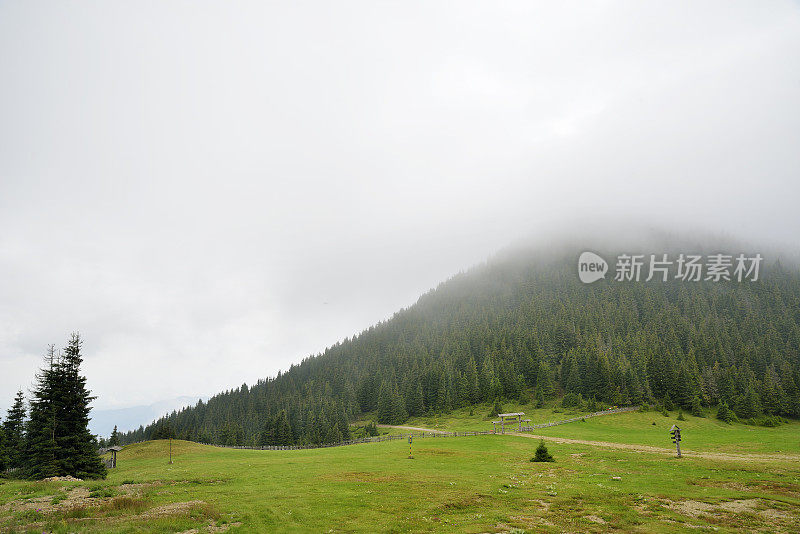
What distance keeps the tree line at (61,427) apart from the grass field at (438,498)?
49.4ft

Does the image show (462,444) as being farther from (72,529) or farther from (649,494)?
(72,529)

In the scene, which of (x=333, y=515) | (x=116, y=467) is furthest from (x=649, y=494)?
(x=116, y=467)

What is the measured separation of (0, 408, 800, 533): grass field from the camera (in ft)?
61.6

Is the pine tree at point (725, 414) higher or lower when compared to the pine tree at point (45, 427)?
lower

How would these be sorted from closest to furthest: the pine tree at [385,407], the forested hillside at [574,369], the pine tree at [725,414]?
the pine tree at [725,414] < the forested hillside at [574,369] < the pine tree at [385,407]

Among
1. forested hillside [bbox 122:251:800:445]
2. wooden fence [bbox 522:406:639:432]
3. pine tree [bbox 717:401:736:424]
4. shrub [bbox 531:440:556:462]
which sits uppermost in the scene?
forested hillside [bbox 122:251:800:445]

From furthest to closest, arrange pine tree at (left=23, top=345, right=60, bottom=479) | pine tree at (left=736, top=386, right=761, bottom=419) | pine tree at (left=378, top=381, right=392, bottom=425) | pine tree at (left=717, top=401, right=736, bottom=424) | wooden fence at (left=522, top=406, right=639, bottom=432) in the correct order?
pine tree at (left=378, top=381, right=392, bottom=425), pine tree at (left=736, top=386, right=761, bottom=419), pine tree at (left=717, top=401, right=736, bottom=424), wooden fence at (left=522, top=406, right=639, bottom=432), pine tree at (left=23, top=345, right=60, bottom=479)

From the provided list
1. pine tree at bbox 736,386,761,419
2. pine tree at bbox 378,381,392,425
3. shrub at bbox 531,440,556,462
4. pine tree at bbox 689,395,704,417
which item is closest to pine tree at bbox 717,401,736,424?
pine tree at bbox 736,386,761,419

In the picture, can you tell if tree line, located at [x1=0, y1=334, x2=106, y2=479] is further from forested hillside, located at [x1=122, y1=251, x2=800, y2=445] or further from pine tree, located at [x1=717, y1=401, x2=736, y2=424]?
pine tree, located at [x1=717, y1=401, x2=736, y2=424]

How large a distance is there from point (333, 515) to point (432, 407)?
4738 inches

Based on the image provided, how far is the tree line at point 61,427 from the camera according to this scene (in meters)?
41.6

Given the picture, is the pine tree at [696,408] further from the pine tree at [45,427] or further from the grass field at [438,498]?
the pine tree at [45,427]

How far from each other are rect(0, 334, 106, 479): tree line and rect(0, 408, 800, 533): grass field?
15054mm

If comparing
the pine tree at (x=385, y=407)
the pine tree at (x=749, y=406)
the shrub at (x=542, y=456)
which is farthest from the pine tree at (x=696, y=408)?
the pine tree at (x=385, y=407)
